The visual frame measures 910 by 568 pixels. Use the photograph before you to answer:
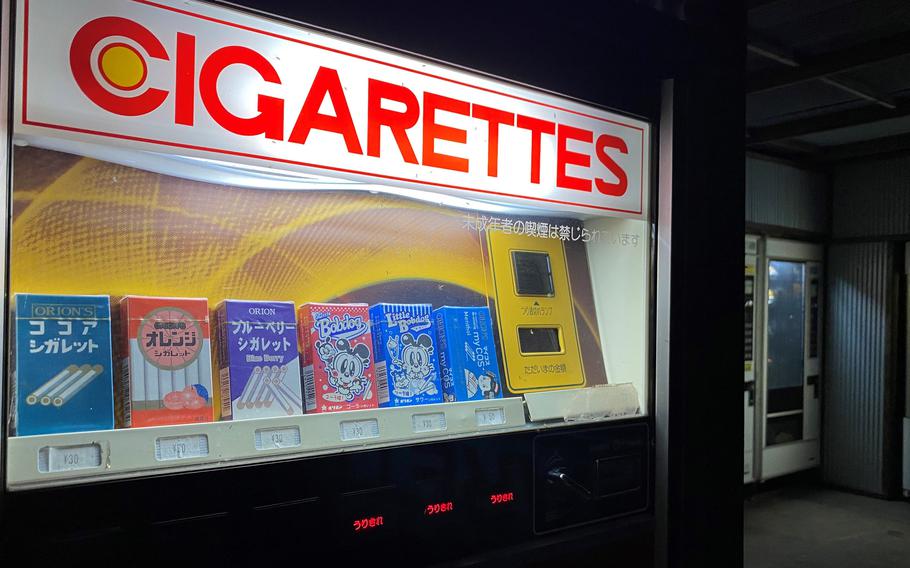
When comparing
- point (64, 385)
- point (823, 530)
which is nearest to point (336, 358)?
point (64, 385)

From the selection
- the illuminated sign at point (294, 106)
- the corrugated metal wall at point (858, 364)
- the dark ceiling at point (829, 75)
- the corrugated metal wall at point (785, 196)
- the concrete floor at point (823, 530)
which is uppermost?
the dark ceiling at point (829, 75)

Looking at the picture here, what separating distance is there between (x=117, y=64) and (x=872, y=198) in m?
6.37

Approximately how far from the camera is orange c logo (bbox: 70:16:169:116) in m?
1.08

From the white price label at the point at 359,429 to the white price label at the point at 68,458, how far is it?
1.41 ft

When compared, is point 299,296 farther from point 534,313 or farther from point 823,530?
point 823,530

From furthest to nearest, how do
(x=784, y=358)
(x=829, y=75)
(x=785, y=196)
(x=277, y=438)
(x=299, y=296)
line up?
(x=784, y=358)
(x=785, y=196)
(x=829, y=75)
(x=299, y=296)
(x=277, y=438)

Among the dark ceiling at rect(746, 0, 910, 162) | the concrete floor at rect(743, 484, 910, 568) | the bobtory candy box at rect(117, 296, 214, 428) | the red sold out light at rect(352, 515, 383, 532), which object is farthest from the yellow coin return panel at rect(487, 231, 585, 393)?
the concrete floor at rect(743, 484, 910, 568)

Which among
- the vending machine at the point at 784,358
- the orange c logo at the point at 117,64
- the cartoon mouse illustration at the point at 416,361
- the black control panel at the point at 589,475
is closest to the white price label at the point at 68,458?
the orange c logo at the point at 117,64

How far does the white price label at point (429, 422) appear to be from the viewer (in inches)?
56.6

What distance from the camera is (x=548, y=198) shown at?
1644mm

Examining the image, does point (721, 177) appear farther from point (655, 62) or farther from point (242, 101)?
point (242, 101)

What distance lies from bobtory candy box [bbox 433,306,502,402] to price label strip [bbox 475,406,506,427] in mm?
111

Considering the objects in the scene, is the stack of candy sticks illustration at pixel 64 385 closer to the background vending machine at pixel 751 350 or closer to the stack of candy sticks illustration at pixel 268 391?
the stack of candy sticks illustration at pixel 268 391

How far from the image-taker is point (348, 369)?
1509mm
